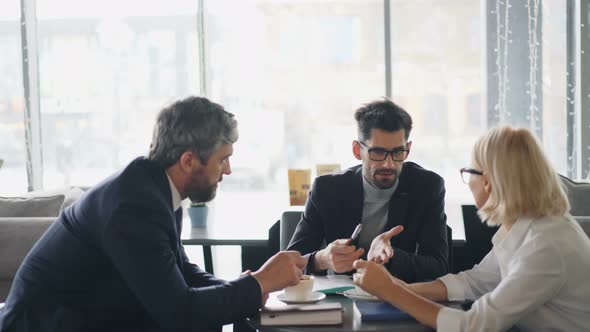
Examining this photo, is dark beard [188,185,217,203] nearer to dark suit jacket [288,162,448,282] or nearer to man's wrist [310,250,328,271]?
man's wrist [310,250,328,271]

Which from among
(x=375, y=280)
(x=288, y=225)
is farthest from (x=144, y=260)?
(x=288, y=225)

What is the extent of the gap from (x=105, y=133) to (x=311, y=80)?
1.75 m

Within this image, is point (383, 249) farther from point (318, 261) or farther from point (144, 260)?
point (144, 260)

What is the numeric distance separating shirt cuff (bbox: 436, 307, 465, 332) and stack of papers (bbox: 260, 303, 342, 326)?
0.26 m

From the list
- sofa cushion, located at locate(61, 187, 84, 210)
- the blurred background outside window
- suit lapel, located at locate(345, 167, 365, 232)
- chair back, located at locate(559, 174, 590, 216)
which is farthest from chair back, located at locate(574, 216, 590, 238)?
sofa cushion, located at locate(61, 187, 84, 210)

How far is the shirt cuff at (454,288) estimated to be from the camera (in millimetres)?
2264

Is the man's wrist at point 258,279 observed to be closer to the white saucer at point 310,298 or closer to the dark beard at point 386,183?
the white saucer at point 310,298

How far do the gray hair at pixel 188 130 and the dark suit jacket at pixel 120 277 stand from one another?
0.05m

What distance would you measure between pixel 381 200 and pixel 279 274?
0.90m

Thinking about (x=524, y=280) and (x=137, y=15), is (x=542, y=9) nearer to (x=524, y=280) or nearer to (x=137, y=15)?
(x=137, y=15)

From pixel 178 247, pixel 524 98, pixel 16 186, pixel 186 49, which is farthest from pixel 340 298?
pixel 16 186

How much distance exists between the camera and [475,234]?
12.1 feet

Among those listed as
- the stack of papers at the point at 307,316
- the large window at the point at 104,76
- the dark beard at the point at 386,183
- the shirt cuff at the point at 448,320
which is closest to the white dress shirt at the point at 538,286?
the shirt cuff at the point at 448,320

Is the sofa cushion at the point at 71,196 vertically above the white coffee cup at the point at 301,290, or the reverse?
the sofa cushion at the point at 71,196
